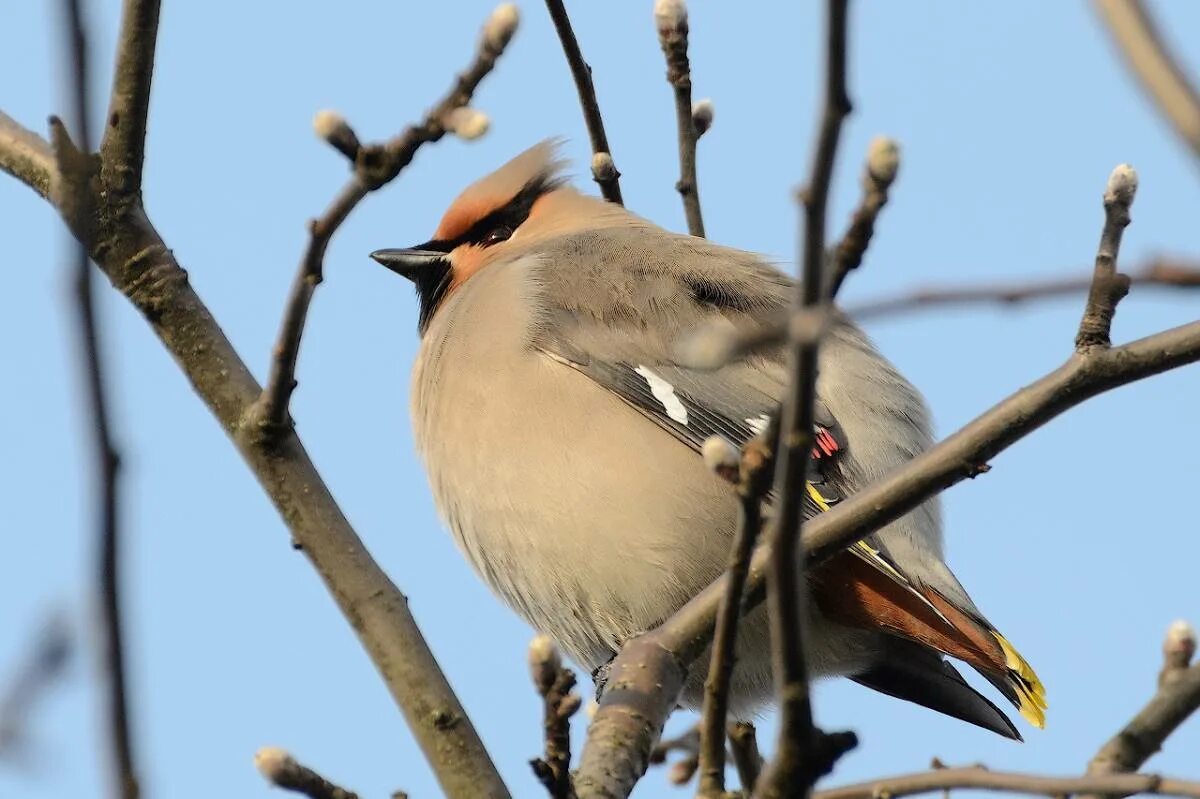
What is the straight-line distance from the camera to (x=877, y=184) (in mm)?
1957

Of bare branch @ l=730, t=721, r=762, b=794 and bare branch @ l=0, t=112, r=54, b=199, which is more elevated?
bare branch @ l=0, t=112, r=54, b=199

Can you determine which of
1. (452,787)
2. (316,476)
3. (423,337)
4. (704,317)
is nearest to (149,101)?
(316,476)

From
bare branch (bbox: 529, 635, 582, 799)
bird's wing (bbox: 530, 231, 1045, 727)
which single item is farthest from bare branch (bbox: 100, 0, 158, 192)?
bird's wing (bbox: 530, 231, 1045, 727)

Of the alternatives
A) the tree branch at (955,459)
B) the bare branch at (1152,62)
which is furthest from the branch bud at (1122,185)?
the bare branch at (1152,62)

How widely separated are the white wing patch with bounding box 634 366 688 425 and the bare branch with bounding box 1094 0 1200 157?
8.86ft

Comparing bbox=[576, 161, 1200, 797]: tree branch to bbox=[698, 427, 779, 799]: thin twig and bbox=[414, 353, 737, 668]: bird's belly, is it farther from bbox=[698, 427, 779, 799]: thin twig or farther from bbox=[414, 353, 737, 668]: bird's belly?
bbox=[414, 353, 737, 668]: bird's belly

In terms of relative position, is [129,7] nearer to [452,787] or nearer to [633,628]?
[452,787]

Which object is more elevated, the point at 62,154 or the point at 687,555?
the point at 687,555

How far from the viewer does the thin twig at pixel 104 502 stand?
1.38 metres

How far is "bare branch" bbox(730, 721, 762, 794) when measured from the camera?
3469 mm

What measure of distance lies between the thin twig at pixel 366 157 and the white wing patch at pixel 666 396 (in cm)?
170

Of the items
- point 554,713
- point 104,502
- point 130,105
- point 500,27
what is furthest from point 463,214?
point 104,502

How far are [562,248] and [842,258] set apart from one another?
9.28 feet

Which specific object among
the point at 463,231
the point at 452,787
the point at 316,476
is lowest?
the point at 452,787
